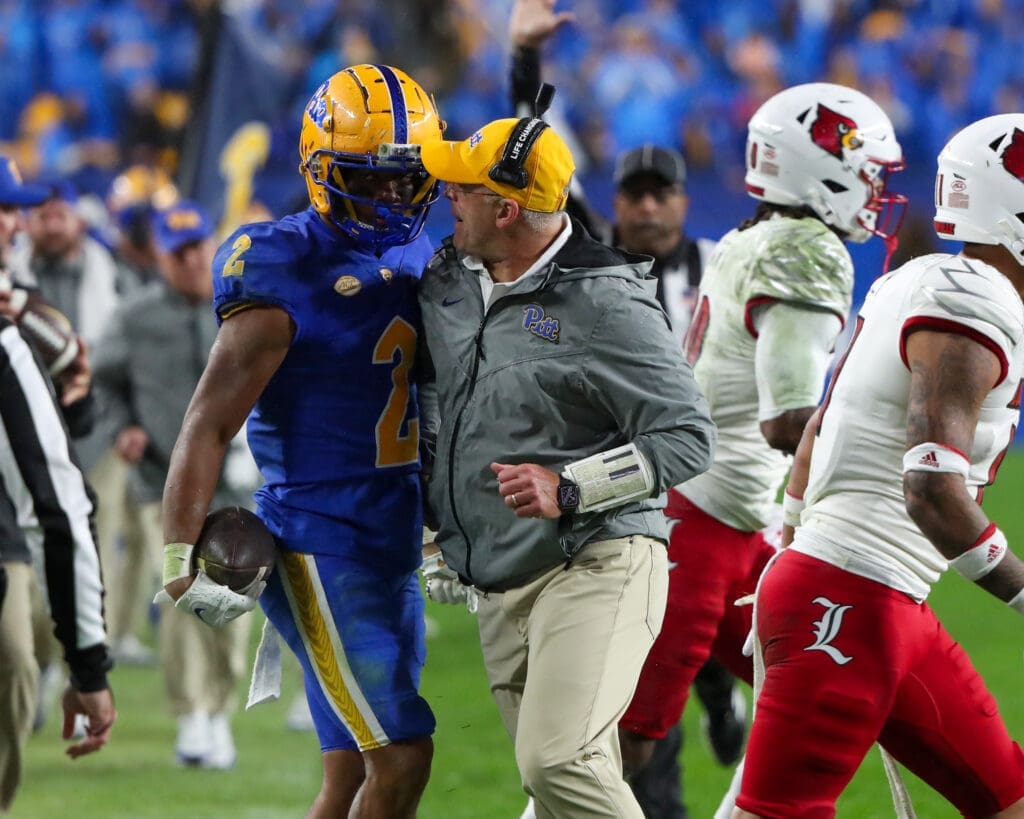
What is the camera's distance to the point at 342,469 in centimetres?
417

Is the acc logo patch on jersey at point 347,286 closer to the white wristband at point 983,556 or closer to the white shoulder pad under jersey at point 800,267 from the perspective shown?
the white shoulder pad under jersey at point 800,267

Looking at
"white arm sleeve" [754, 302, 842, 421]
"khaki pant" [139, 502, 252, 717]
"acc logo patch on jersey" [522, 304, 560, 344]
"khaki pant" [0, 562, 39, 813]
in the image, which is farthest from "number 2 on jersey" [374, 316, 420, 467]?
"khaki pant" [139, 502, 252, 717]

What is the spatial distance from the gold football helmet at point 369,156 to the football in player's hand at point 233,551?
2.56 feet

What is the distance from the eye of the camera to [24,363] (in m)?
Answer: 4.47

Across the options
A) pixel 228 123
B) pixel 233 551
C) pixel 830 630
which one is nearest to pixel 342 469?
pixel 233 551

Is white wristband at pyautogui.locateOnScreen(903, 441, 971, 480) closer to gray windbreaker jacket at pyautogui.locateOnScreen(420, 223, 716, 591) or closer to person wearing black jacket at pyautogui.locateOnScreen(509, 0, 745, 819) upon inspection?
gray windbreaker jacket at pyautogui.locateOnScreen(420, 223, 716, 591)

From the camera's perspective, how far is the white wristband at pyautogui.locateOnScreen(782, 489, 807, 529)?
422 cm

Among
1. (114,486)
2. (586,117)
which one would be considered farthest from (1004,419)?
(586,117)

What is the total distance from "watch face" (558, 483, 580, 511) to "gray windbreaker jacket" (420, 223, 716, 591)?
0.33ft

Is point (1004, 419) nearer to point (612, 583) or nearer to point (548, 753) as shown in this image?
point (612, 583)

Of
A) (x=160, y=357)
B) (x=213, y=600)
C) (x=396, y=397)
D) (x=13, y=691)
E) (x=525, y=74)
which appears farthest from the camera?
(x=160, y=357)

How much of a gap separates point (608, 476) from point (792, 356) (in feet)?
3.55

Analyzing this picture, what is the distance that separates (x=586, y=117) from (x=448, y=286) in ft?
46.1

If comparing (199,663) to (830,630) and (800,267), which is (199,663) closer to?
(800,267)
